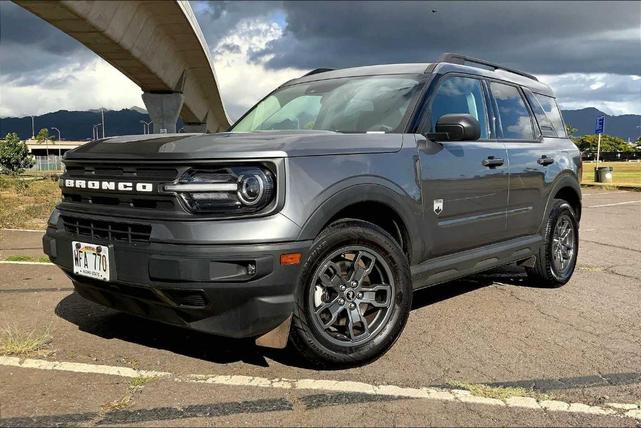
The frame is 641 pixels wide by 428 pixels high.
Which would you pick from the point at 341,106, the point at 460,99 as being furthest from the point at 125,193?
the point at 460,99

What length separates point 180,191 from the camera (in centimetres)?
310

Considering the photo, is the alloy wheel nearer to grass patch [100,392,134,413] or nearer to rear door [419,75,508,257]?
rear door [419,75,508,257]

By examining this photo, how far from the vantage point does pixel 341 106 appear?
4457mm

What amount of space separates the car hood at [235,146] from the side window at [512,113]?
1.62 m

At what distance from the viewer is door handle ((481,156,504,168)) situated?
4.52 m

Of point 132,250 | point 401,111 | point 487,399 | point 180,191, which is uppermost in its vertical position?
point 401,111

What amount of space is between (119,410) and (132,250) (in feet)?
2.65

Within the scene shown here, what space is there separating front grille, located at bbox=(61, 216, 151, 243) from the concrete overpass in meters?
14.9

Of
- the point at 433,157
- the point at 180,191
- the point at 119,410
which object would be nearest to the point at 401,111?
the point at 433,157

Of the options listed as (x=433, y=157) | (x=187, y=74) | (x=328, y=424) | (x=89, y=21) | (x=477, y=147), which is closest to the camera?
(x=328, y=424)

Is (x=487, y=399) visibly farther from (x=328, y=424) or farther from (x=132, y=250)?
(x=132, y=250)

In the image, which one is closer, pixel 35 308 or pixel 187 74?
pixel 35 308

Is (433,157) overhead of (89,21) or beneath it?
beneath

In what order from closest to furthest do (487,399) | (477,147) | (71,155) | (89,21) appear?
(487,399), (71,155), (477,147), (89,21)
